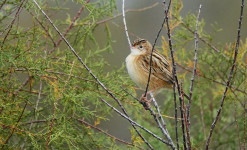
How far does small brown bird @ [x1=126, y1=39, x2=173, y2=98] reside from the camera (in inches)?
194

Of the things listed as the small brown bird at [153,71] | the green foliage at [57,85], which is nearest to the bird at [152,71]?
the small brown bird at [153,71]

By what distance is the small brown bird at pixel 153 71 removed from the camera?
4.92 metres

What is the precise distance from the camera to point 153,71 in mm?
4992

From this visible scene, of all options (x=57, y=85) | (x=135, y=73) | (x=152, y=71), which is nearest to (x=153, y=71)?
(x=152, y=71)

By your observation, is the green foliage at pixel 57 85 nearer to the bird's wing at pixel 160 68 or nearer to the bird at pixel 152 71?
the bird at pixel 152 71

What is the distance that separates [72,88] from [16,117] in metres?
0.56

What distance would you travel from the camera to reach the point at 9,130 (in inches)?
161

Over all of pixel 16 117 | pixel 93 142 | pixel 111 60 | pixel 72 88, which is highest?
pixel 72 88

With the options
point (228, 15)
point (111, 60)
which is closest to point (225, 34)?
point (228, 15)

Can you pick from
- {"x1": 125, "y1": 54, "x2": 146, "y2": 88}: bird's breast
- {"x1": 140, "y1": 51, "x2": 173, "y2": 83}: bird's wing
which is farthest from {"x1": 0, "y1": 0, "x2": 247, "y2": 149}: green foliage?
{"x1": 140, "y1": 51, "x2": 173, "y2": 83}: bird's wing

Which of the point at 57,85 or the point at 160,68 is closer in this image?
the point at 57,85

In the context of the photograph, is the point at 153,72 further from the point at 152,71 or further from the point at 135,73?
the point at 135,73

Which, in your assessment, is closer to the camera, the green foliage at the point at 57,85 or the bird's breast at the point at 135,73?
the green foliage at the point at 57,85

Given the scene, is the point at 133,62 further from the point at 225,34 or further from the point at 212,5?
the point at 212,5
